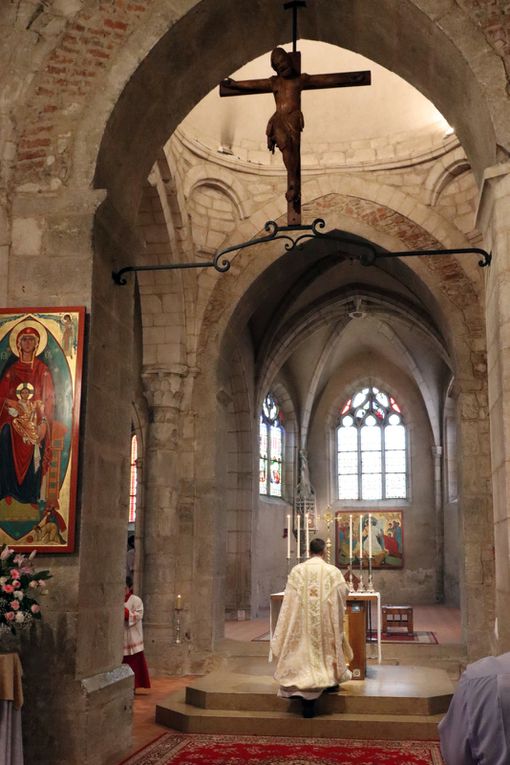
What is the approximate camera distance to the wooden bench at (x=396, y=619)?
51.3ft

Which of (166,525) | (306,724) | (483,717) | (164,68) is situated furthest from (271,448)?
(483,717)

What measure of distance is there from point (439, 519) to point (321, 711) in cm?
1611

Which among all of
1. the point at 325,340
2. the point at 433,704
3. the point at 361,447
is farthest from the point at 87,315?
the point at 361,447

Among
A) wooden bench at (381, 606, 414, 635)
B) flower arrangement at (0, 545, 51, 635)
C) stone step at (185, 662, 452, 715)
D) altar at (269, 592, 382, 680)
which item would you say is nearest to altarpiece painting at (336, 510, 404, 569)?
wooden bench at (381, 606, 414, 635)

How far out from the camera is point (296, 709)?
8328 mm

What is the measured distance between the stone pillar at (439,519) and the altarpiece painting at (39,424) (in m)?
18.5

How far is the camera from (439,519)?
77.7 feet

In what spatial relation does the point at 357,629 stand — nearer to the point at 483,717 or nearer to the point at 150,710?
the point at 150,710

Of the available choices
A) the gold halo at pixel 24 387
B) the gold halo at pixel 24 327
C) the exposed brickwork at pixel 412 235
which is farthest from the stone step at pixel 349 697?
the exposed brickwork at pixel 412 235

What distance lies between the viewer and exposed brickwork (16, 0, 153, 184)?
273 inches

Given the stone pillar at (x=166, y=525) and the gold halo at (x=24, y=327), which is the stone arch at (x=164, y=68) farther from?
the stone pillar at (x=166, y=525)

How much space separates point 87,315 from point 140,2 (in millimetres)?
2679

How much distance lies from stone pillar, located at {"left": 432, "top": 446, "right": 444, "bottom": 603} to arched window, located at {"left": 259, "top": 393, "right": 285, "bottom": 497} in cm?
428

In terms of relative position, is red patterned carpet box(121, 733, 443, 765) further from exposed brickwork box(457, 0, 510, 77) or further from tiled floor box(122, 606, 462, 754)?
exposed brickwork box(457, 0, 510, 77)
